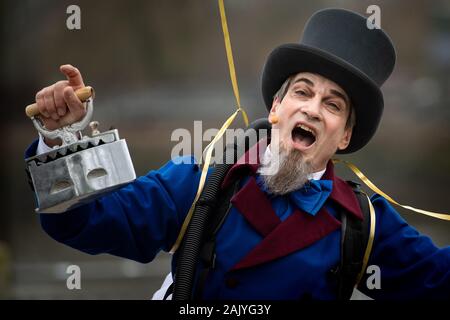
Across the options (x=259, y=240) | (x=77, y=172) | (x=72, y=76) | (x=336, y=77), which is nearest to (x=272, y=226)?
(x=259, y=240)

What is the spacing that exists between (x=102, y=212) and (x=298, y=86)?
815mm

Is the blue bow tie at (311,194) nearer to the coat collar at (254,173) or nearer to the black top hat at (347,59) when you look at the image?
the coat collar at (254,173)

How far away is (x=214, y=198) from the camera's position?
2775 mm

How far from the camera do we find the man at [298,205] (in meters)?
2.74

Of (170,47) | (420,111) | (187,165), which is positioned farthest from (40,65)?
(187,165)

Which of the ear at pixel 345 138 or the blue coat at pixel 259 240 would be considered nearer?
the blue coat at pixel 259 240

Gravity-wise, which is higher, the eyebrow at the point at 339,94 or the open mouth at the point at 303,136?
the eyebrow at the point at 339,94

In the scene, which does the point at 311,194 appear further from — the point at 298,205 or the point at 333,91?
the point at 333,91

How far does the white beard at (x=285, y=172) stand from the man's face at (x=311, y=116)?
24mm

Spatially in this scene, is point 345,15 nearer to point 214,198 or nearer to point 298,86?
point 298,86

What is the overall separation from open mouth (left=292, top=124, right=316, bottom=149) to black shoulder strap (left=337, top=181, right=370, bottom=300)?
10.4 inches

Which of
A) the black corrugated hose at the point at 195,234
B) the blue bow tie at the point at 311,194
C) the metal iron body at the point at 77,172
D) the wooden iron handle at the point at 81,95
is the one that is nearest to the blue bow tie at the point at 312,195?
the blue bow tie at the point at 311,194

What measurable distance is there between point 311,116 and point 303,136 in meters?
0.11

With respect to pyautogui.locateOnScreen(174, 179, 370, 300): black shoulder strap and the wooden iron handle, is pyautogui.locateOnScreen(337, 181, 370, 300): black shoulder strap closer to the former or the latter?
pyautogui.locateOnScreen(174, 179, 370, 300): black shoulder strap
